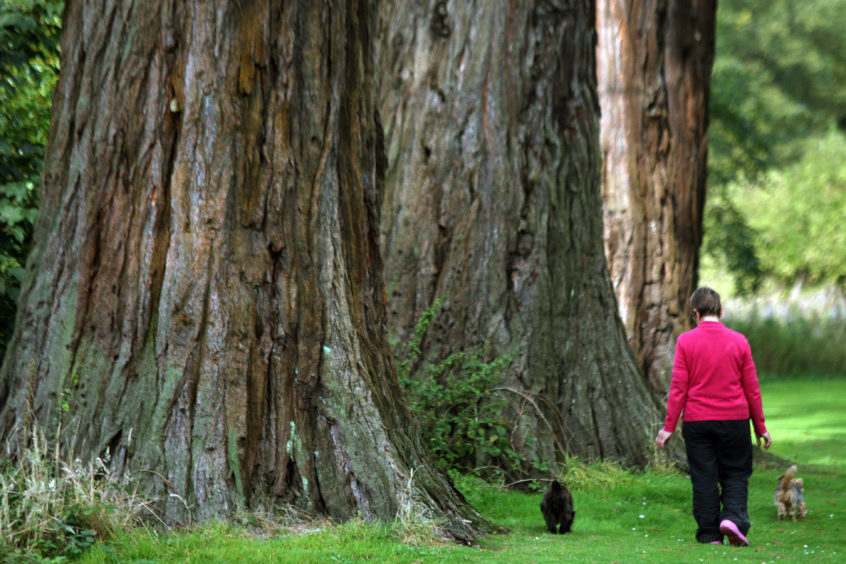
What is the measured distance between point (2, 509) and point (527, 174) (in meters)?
6.12

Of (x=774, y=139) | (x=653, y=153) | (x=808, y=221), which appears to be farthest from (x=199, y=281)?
(x=808, y=221)

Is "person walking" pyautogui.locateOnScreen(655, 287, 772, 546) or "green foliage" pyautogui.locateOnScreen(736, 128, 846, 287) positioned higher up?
"green foliage" pyautogui.locateOnScreen(736, 128, 846, 287)

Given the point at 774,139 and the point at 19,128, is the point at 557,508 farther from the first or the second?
the point at 774,139

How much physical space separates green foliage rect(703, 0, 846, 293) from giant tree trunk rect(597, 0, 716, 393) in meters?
13.4

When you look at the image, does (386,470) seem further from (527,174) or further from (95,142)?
(527,174)

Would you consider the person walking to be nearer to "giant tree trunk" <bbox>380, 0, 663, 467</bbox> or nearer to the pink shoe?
the pink shoe

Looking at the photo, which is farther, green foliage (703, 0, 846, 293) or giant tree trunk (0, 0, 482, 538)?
green foliage (703, 0, 846, 293)

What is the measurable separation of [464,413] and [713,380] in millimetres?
2483

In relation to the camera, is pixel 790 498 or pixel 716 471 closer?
pixel 716 471

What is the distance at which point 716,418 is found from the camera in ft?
24.5

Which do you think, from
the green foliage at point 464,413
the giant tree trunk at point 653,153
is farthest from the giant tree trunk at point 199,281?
the giant tree trunk at point 653,153

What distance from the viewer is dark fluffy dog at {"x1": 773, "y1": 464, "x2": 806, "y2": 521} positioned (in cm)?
851

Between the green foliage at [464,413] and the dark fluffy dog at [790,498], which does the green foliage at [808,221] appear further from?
the green foliage at [464,413]

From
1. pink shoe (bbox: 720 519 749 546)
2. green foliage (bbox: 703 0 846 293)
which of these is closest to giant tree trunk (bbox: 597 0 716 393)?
pink shoe (bbox: 720 519 749 546)
